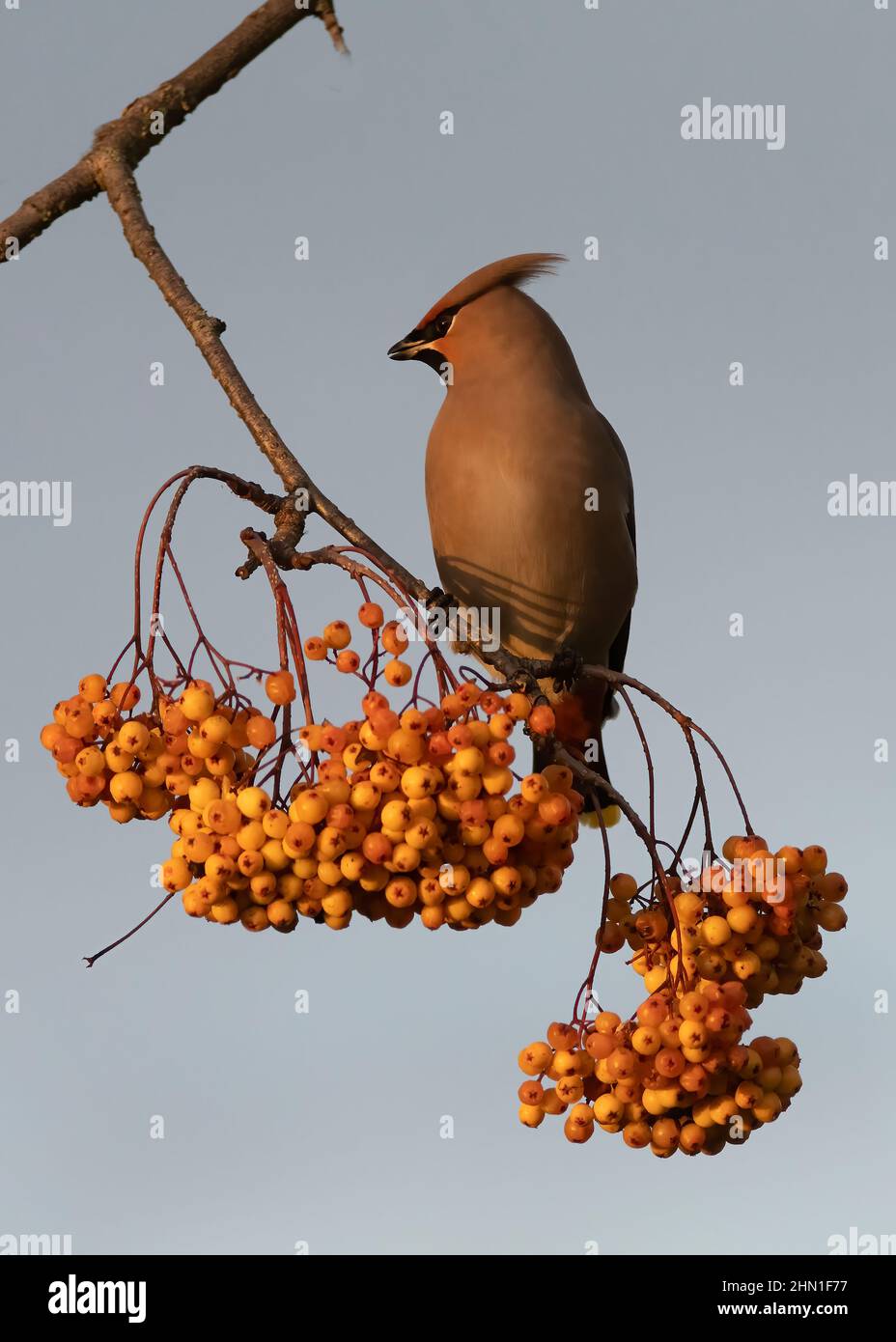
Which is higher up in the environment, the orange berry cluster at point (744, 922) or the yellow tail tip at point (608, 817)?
the yellow tail tip at point (608, 817)

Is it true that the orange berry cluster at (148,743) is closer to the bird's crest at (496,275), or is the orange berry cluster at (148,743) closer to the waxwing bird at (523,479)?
the waxwing bird at (523,479)

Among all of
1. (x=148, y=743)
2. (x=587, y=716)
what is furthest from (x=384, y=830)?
(x=587, y=716)

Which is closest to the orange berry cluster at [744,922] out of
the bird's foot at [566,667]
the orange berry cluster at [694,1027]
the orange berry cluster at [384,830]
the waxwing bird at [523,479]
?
the orange berry cluster at [694,1027]

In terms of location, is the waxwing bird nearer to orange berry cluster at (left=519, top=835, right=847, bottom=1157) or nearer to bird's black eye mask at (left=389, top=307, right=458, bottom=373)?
bird's black eye mask at (left=389, top=307, right=458, bottom=373)

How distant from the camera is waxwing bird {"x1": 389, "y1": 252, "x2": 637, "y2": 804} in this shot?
4.12m

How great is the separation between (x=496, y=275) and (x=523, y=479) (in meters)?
0.62

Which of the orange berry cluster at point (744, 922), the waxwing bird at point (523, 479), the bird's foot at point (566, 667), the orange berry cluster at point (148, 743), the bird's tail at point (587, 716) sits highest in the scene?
the waxwing bird at point (523, 479)

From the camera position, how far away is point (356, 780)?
1.92 metres

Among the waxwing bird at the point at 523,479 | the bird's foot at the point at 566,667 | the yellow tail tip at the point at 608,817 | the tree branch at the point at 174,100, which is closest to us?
the bird's foot at the point at 566,667

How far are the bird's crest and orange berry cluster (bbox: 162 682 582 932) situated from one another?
2.55 m

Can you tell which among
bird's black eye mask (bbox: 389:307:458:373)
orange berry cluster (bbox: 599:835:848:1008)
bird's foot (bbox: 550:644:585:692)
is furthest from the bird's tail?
orange berry cluster (bbox: 599:835:848:1008)

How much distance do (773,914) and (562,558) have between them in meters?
2.02

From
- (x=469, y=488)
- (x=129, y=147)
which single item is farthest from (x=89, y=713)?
(x=469, y=488)

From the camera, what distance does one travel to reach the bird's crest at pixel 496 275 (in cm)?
432
